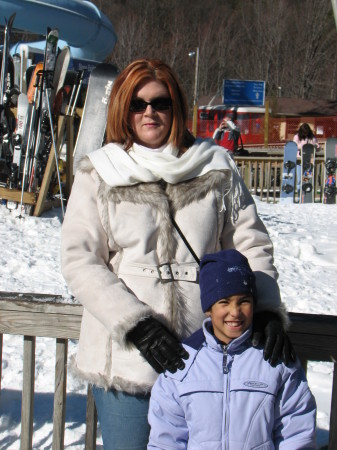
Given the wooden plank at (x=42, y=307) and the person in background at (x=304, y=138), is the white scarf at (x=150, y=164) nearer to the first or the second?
the wooden plank at (x=42, y=307)

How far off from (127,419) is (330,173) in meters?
12.0

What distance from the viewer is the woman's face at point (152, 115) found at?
2014 millimetres

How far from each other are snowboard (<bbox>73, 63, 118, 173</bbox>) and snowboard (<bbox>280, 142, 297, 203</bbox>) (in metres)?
5.60

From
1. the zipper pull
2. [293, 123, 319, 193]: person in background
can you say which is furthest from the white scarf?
[293, 123, 319, 193]: person in background

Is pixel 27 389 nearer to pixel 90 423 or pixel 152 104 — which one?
pixel 90 423

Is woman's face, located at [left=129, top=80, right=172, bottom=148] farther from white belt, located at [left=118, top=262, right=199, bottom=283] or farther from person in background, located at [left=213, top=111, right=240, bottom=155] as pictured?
person in background, located at [left=213, top=111, right=240, bottom=155]

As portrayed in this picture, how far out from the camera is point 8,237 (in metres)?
7.29

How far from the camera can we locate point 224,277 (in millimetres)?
1817

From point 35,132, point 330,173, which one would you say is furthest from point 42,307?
point 330,173

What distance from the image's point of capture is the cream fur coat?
1.92 m

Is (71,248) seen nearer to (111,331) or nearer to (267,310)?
(111,331)

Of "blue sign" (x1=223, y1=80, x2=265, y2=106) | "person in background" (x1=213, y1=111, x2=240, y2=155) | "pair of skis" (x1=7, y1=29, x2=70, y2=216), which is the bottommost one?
"pair of skis" (x1=7, y1=29, x2=70, y2=216)

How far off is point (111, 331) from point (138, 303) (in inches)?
4.7

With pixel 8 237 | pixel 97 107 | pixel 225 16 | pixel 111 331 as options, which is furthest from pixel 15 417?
pixel 225 16
